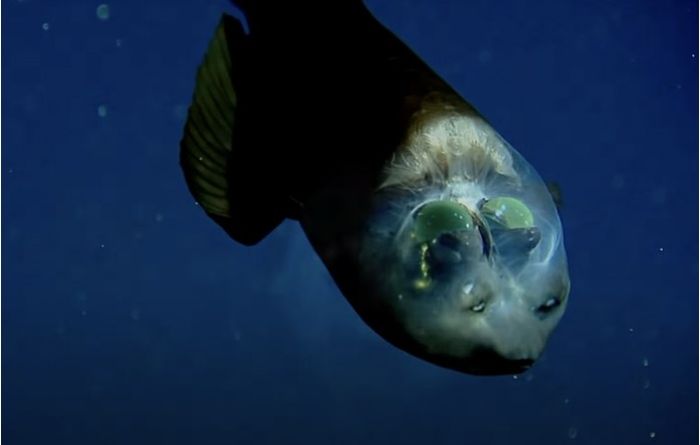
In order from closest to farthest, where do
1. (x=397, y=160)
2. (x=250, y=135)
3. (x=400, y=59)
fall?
(x=397, y=160), (x=400, y=59), (x=250, y=135)

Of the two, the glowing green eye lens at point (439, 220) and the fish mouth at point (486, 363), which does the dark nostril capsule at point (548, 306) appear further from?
the glowing green eye lens at point (439, 220)

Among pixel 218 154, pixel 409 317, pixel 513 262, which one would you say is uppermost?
pixel 513 262

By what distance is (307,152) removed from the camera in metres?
2.19

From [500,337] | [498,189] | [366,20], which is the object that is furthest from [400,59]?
[500,337]

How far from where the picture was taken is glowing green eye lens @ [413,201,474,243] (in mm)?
1767

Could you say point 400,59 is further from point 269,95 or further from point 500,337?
point 500,337

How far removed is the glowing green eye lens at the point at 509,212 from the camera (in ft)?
6.10

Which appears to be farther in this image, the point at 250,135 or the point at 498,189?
the point at 250,135

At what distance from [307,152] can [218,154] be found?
1.54 ft

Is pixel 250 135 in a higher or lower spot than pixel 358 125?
lower

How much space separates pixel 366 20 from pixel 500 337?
1.21 metres

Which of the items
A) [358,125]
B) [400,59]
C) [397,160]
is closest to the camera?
[397,160]

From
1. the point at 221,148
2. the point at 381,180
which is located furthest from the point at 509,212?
the point at 221,148

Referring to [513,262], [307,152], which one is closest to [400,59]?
[307,152]
